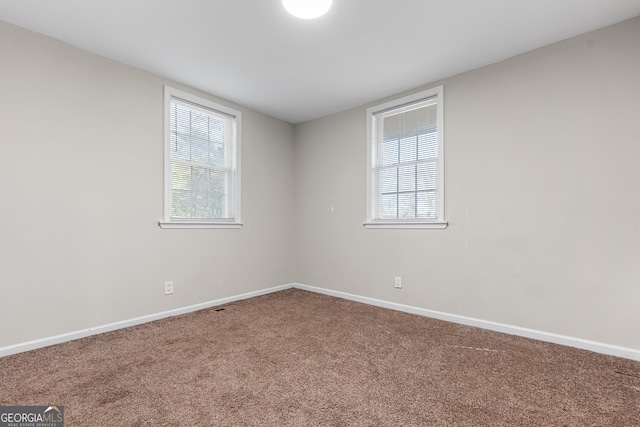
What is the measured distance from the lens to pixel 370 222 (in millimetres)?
3658

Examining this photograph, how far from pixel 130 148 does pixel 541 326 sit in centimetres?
403

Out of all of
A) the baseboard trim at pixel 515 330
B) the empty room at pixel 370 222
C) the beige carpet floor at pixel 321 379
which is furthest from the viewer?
the baseboard trim at pixel 515 330

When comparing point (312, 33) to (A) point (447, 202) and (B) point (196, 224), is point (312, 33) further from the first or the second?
(B) point (196, 224)

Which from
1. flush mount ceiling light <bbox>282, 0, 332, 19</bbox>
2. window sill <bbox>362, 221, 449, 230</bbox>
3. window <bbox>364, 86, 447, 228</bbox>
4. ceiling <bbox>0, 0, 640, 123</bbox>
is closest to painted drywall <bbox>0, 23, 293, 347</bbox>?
ceiling <bbox>0, 0, 640, 123</bbox>

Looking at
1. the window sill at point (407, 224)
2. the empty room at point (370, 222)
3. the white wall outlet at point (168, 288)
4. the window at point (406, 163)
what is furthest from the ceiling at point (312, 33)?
the white wall outlet at point (168, 288)

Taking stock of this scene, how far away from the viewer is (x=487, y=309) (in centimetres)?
277

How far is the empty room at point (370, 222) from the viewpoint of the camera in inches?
69.1

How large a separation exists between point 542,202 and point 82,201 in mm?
3939

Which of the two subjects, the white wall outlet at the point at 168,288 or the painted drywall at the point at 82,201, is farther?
the white wall outlet at the point at 168,288

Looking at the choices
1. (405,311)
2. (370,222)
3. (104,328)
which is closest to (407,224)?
(370,222)

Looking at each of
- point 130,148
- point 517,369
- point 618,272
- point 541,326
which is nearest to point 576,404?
point 517,369

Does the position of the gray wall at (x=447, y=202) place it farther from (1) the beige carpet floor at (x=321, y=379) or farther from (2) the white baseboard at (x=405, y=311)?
Answer: (1) the beige carpet floor at (x=321, y=379)

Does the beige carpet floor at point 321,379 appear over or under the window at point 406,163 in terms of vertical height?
under

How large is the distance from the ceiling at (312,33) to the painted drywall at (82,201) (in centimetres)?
31
